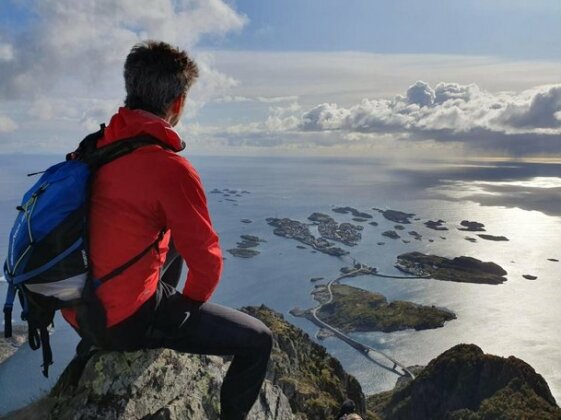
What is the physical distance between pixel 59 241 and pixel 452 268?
178 metres

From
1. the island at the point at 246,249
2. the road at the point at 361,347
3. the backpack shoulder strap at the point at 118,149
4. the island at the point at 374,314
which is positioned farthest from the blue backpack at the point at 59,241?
the island at the point at 246,249

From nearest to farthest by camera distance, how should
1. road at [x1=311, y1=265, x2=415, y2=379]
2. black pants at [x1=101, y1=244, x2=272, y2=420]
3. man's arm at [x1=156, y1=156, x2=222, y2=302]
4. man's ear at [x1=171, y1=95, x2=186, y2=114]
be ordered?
man's arm at [x1=156, y1=156, x2=222, y2=302]
man's ear at [x1=171, y1=95, x2=186, y2=114]
black pants at [x1=101, y1=244, x2=272, y2=420]
road at [x1=311, y1=265, x2=415, y2=379]

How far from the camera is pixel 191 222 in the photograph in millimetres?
4230

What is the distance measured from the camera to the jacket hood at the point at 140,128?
4.25 m

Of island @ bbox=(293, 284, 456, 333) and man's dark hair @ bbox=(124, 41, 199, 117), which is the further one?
island @ bbox=(293, 284, 456, 333)

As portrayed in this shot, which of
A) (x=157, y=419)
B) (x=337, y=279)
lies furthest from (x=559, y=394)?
(x=157, y=419)

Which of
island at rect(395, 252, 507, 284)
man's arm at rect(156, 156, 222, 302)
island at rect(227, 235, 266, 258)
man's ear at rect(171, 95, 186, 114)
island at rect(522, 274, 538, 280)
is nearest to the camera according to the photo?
man's arm at rect(156, 156, 222, 302)

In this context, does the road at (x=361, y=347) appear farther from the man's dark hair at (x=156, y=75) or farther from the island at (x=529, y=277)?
the man's dark hair at (x=156, y=75)

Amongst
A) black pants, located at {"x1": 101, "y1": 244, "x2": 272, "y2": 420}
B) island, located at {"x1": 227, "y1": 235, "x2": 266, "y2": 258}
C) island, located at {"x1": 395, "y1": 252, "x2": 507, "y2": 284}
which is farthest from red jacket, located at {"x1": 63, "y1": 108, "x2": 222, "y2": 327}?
island, located at {"x1": 227, "y1": 235, "x2": 266, "y2": 258}

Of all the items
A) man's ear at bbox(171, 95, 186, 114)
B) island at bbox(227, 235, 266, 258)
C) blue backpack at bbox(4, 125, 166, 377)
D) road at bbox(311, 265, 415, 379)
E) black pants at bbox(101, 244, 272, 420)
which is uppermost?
man's ear at bbox(171, 95, 186, 114)

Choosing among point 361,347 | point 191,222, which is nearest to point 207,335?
point 191,222

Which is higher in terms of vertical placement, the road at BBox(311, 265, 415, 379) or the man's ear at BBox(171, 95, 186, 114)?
the man's ear at BBox(171, 95, 186, 114)

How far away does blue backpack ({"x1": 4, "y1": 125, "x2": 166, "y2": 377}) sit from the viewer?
13.8 ft

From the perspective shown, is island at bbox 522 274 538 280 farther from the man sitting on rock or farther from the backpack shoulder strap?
the backpack shoulder strap
